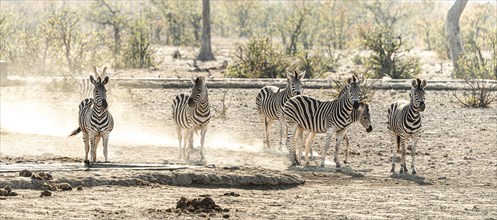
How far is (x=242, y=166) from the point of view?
632 inches

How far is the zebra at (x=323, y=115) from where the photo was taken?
1773cm

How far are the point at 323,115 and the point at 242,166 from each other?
2.62 m

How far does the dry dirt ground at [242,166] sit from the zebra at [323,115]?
21.4 inches

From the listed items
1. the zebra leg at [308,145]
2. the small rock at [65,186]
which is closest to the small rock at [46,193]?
the small rock at [65,186]

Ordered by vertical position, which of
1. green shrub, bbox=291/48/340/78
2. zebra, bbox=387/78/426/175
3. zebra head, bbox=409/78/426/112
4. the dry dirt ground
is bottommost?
the dry dirt ground

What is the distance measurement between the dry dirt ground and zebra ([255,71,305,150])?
1.89ft

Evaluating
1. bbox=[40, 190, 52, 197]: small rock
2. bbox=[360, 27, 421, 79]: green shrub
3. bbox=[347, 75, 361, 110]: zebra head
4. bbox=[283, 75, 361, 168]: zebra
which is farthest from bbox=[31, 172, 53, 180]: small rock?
bbox=[360, 27, 421, 79]: green shrub

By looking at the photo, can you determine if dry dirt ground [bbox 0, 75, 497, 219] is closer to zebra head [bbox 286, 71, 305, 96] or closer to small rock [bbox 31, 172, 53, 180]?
small rock [bbox 31, 172, 53, 180]

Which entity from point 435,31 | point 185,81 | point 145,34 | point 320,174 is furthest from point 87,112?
point 435,31

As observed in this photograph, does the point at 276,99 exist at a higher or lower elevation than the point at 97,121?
higher

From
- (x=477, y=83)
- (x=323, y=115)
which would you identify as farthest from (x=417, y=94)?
(x=477, y=83)

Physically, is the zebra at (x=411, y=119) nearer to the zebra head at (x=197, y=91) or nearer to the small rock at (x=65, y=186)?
the zebra head at (x=197, y=91)

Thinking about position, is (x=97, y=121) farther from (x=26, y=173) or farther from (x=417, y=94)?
(x=417, y=94)

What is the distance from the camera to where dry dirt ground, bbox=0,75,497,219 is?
1252 centimetres
